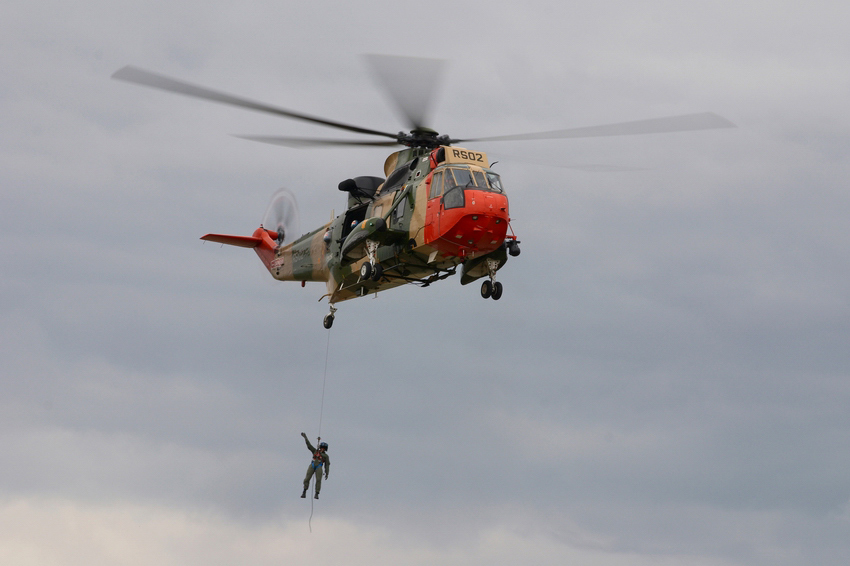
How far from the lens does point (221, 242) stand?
156 feet

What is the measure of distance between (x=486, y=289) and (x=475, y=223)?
3.74m

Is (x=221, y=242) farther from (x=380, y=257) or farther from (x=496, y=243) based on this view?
(x=496, y=243)

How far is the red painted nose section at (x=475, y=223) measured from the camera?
33.3 m

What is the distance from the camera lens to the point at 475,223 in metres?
33.4

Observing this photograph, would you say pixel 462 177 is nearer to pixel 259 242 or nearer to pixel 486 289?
pixel 486 289

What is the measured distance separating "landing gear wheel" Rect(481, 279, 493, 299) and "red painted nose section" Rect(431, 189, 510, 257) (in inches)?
90.5

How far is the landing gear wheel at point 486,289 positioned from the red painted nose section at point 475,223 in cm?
230

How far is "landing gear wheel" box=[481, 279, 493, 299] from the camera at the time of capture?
119 feet

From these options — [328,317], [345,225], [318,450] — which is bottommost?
[318,450]

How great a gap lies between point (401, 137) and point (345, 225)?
437cm

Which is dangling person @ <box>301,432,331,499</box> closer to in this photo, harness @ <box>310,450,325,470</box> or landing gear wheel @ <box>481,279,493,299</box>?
harness @ <box>310,450,325,470</box>

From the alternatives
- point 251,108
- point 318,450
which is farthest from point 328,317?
point 251,108

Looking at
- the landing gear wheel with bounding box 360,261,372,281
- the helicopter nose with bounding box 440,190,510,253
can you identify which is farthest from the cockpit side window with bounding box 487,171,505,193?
the landing gear wheel with bounding box 360,261,372,281

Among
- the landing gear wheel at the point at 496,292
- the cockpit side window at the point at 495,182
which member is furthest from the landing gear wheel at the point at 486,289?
the cockpit side window at the point at 495,182
